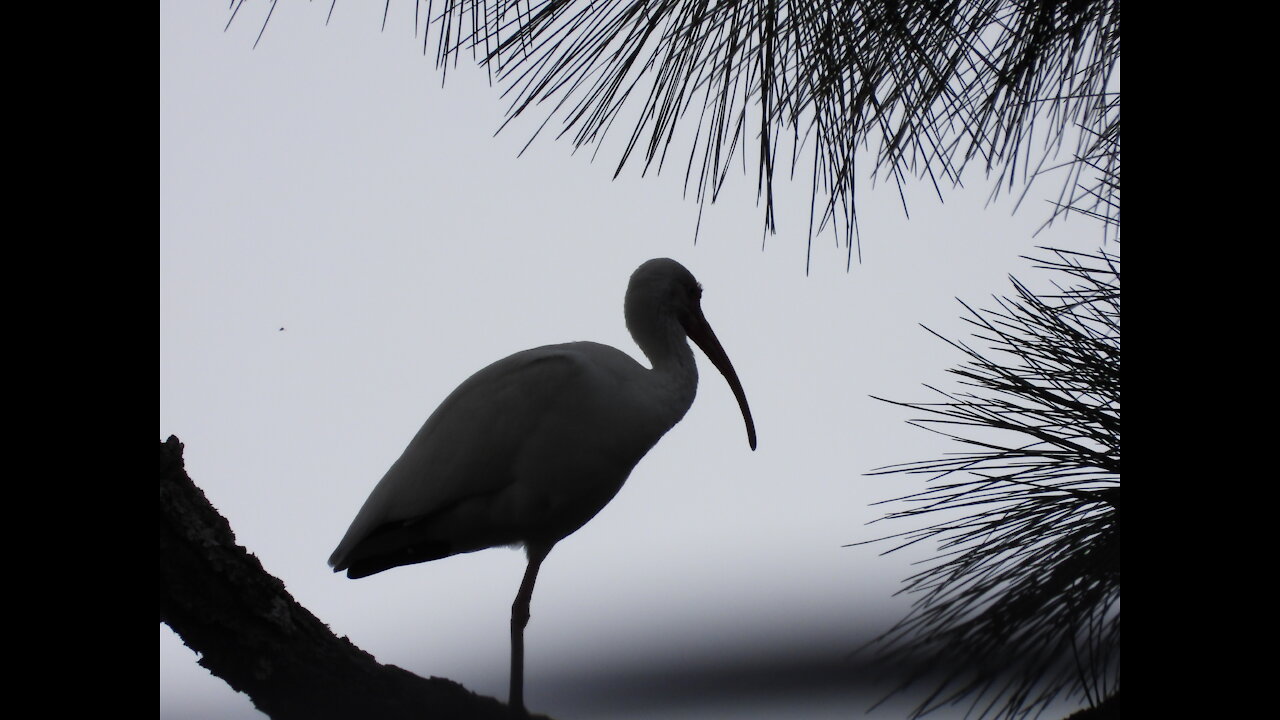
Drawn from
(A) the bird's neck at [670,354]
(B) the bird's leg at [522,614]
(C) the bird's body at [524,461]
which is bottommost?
(B) the bird's leg at [522,614]

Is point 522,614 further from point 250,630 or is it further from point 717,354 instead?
point 250,630

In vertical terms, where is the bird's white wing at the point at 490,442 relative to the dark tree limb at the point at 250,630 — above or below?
above

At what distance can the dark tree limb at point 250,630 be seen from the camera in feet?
6.66

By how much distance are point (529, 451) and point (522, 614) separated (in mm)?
612

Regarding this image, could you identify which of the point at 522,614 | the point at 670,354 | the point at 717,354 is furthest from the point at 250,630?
Result: the point at 717,354

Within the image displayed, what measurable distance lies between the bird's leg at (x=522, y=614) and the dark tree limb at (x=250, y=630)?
102cm

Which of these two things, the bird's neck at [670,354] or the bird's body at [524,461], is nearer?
the bird's body at [524,461]

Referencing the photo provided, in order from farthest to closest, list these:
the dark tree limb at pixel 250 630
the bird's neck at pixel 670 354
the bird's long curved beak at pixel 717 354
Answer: the bird's long curved beak at pixel 717 354
the bird's neck at pixel 670 354
the dark tree limb at pixel 250 630

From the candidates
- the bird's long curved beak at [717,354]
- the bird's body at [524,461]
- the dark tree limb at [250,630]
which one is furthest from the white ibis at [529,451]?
the dark tree limb at [250,630]

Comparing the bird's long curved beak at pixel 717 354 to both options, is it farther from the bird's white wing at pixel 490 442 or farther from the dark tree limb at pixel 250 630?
the dark tree limb at pixel 250 630

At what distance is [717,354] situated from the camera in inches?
147
